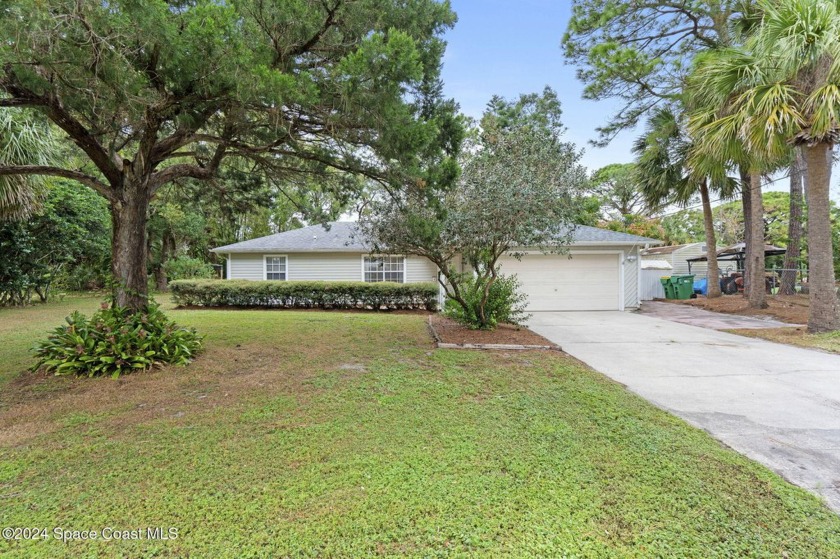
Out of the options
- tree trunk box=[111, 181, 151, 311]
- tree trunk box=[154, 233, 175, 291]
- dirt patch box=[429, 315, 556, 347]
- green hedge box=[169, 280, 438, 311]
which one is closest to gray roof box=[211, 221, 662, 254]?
green hedge box=[169, 280, 438, 311]

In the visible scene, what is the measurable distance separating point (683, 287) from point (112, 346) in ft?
64.2

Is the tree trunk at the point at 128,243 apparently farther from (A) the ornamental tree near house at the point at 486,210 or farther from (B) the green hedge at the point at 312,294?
(B) the green hedge at the point at 312,294

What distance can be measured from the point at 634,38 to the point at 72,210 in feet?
62.6

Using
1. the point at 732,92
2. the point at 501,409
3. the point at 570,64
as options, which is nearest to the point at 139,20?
the point at 501,409

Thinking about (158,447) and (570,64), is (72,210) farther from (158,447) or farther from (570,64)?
(570,64)

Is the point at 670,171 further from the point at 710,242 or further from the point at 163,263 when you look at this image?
the point at 163,263

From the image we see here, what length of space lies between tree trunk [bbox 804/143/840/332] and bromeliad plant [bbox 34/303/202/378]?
11536mm

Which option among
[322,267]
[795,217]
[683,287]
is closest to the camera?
[795,217]

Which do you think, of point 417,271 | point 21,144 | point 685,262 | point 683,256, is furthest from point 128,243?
point 685,262

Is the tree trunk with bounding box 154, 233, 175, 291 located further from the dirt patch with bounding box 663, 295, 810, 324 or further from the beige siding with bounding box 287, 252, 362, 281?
the dirt patch with bounding box 663, 295, 810, 324

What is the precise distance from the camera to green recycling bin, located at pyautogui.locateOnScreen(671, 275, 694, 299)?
660 inches

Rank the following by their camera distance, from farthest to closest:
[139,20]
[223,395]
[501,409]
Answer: [223,395] → [501,409] → [139,20]

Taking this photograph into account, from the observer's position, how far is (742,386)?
4.82 m

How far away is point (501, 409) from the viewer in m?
3.92
